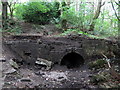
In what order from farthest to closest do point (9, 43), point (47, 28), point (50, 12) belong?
point (50, 12) < point (47, 28) < point (9, 43)

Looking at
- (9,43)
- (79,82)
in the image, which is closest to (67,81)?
(79,82)

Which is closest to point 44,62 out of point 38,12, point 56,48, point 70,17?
point 56,48

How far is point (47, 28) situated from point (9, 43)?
4.42 metres

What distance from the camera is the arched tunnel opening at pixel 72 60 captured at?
9.38 m

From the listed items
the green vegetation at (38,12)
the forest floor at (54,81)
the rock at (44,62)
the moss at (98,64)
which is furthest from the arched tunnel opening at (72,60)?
the green vegetation at (38,12)

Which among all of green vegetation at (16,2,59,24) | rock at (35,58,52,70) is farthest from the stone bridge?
green vegetation at (16,2,59,24)

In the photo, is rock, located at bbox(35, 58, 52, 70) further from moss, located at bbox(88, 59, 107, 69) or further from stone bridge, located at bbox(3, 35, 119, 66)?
moss, located at bbox(88, 59, 107, 69)

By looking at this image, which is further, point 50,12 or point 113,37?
point 50,12

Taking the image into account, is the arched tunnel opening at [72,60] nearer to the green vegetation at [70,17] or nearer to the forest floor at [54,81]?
the green vegetation at [70,17]

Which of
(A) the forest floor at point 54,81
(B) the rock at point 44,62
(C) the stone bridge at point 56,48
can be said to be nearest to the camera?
(A) the forest floor at point 54,81

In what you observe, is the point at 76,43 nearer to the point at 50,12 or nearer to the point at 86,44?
the point at 86,44

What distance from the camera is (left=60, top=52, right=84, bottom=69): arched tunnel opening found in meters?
9.38

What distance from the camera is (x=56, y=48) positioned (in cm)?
908

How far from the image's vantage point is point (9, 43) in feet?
28.5
